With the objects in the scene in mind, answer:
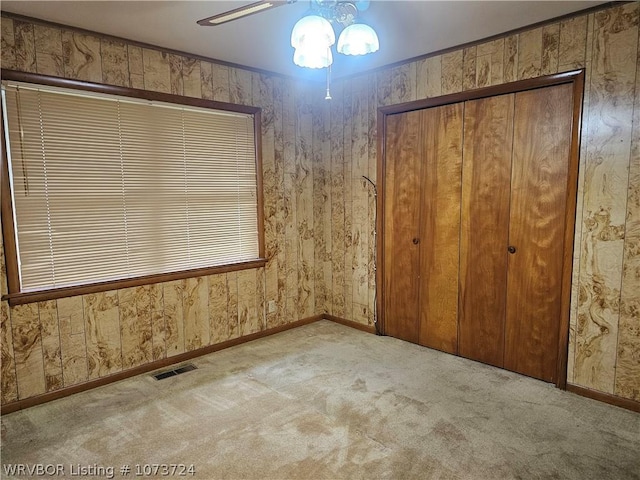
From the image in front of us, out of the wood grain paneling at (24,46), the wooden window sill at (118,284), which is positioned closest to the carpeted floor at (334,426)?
the wooden window sill at (118,284)

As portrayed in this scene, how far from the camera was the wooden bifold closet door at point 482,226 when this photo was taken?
9.66 ft

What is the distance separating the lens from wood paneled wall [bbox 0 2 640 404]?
260 centimetres

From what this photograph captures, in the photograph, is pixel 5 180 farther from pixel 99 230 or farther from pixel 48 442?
pixel 48 442

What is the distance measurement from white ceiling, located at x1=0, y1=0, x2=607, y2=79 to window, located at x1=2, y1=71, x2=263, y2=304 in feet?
1.48

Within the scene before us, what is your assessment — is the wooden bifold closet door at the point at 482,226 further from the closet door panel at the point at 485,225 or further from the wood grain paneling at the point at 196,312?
the wood grain paneling at the point at 196,312

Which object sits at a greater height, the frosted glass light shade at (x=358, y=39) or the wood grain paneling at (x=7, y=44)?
the wood grain paneling at (x=7, y=44)

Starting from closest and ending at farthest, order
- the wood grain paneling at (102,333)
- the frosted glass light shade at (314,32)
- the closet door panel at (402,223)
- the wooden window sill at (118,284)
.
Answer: the frosted glass light shade at (314,32)
the wooden window sill at (118,284)
the wood grain paneling at (102,333)
the closet door panel at (402,223)

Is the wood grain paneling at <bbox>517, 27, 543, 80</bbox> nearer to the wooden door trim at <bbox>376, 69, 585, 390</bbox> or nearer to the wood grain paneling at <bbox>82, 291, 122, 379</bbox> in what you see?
the wooden door trim at <bbox>376, 69, 585, 390</bbox>

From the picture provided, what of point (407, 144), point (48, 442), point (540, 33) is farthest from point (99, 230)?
point (540, 33)

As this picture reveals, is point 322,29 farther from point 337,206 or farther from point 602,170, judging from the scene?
point 337,206

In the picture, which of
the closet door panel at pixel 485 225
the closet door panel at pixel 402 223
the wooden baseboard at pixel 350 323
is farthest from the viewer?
the wooden baseboard at pixel 350 323

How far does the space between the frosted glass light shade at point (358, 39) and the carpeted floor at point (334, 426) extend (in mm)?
2155

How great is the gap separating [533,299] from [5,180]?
3642mm

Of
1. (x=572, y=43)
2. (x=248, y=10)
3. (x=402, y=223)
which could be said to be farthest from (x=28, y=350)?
(x=572, y=43)
